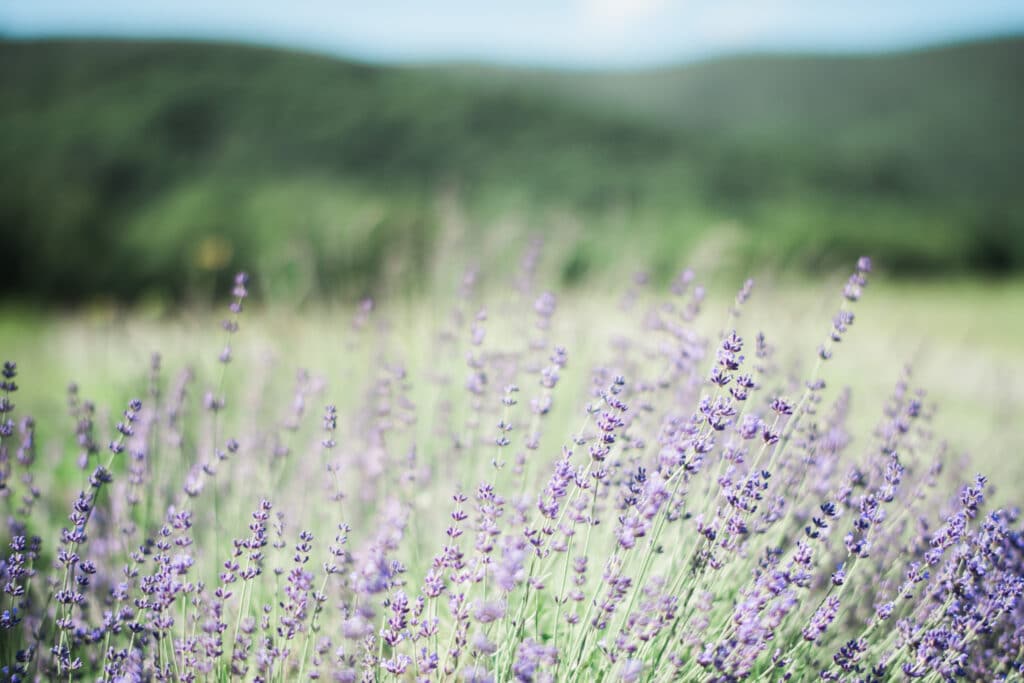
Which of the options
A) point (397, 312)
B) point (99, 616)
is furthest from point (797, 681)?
point (397, 312)

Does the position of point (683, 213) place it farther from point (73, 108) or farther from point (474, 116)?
point (73, 108)

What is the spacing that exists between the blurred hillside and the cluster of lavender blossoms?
5.85 feet

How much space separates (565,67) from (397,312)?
3039 centimetres

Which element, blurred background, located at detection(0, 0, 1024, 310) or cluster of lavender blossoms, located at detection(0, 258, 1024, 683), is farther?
blurred background, located at detection(0, 0, 1024, 310)

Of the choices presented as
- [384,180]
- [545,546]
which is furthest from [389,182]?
[545,546]

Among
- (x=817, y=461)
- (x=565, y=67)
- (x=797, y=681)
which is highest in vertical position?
(x=565, y=67)

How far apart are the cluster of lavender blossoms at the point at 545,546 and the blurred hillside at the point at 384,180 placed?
5.85 feet

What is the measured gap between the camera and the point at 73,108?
567 inches

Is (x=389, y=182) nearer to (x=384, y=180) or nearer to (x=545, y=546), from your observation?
(x=384, y=180)

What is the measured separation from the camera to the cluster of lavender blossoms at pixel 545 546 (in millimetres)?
1394

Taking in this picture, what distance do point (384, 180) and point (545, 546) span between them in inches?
477

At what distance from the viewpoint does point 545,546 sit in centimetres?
136

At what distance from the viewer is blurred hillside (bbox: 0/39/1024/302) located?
361 inches

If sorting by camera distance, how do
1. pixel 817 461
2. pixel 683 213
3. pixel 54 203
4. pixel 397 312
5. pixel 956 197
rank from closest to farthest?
pixel 817 461 → pixel 397 312 → pixel 54 203 → pixel 683 213 → pixel 956 197
